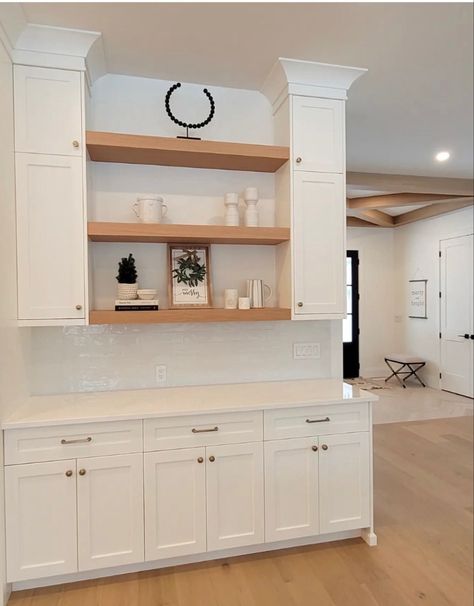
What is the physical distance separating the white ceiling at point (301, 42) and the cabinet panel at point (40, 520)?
7.06 feet

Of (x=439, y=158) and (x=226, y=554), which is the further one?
(x=439, y=158)

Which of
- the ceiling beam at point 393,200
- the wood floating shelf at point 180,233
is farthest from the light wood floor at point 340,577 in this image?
the ceiling beam at point 393,200

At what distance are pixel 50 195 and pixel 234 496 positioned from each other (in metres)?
1.84

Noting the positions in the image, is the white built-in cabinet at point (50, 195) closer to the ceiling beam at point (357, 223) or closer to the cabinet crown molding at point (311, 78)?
the cabinet crown molding at point (311, 78)

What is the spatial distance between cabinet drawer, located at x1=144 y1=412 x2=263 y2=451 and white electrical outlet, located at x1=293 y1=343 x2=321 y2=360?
688 mm

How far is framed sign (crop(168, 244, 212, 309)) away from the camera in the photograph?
2.52m

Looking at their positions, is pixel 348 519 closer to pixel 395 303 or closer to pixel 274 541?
pixel 274 541

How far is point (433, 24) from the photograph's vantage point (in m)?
2.02

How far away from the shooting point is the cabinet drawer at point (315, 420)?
7.23 feet

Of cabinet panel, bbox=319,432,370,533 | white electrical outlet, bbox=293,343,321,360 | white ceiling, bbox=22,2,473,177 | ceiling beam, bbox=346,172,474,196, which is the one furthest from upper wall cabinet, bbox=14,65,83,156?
ceiling beam, bbox=346,172,474,196

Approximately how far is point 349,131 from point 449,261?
3579mm

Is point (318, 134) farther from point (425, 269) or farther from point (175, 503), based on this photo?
point (425, 269)

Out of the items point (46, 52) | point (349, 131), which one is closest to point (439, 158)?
point (349, 131)

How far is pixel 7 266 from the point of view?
198 cm
